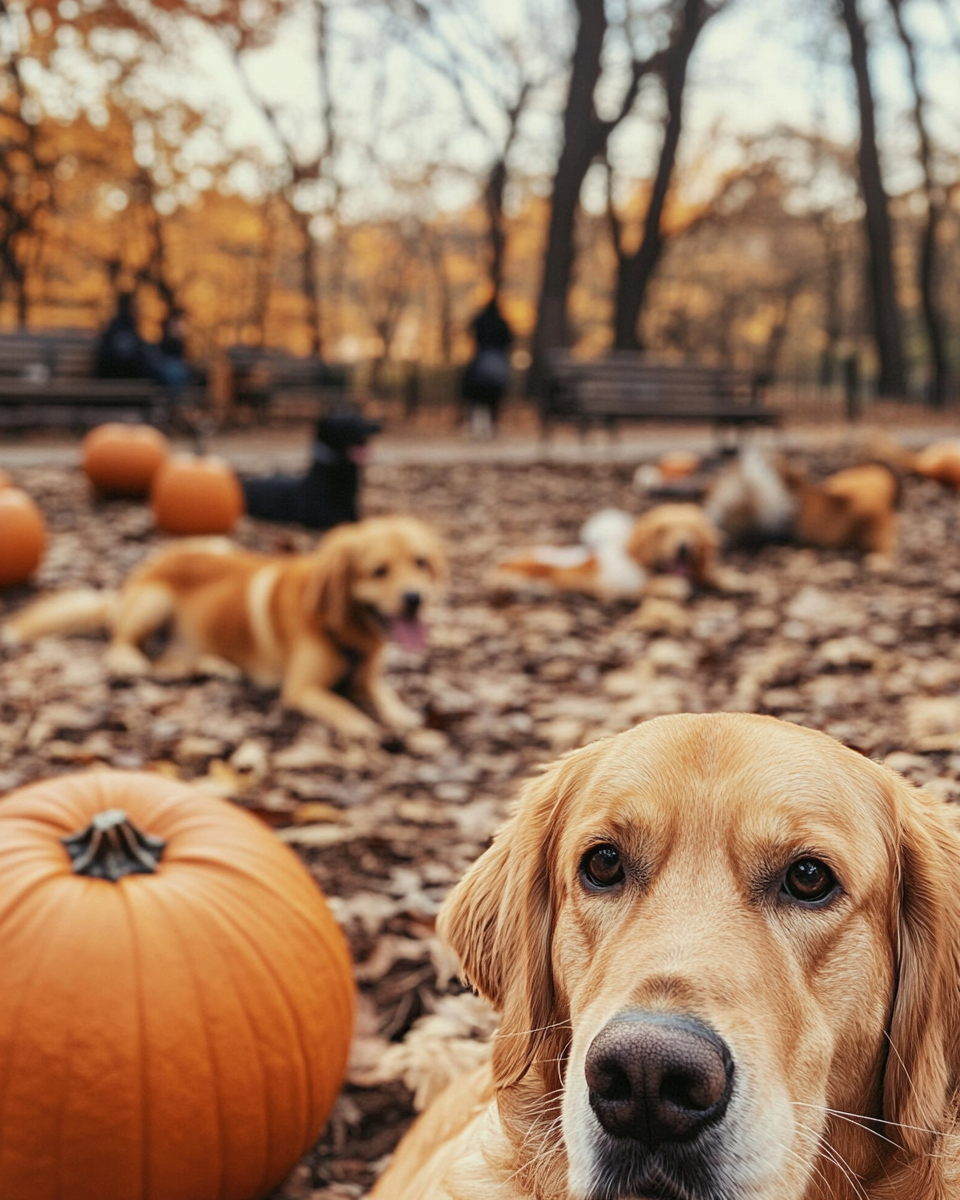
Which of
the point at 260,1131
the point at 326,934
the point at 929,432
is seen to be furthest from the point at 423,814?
the point at 929,432

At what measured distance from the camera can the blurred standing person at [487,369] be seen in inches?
691

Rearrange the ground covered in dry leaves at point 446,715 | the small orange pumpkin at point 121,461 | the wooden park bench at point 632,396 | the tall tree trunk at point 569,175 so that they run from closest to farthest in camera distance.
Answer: the ground covered in dry leaves at point 446,715
the small orange pumpkin at point 121,461
the wooden park bench at point 632,396
the tall tree trunk at point 569,175

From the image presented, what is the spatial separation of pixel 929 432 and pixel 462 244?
22322mm

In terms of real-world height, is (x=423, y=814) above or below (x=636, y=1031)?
below

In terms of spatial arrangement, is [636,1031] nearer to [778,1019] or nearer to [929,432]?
[778,1019]

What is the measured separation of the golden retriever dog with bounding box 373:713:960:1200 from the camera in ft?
4.32

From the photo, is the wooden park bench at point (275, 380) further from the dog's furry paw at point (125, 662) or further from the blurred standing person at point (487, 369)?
the dog's furry paw at point (125, 662)

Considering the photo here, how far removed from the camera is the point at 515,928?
69.4 inches

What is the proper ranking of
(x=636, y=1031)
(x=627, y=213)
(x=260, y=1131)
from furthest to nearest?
(x=627, y=213)
(x=260, y=1131)
(x=636, y=1031)

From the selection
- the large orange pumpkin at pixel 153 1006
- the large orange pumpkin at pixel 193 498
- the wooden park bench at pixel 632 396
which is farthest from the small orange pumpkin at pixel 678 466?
the large orange pumpkin at pixel 153 1006

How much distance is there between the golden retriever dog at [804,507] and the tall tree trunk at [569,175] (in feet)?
34.4

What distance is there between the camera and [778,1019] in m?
1.39

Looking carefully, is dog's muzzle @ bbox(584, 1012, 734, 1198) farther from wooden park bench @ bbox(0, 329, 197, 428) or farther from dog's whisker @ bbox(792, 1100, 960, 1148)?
wooden park bench @ bbox(0, 329, 197, 428)

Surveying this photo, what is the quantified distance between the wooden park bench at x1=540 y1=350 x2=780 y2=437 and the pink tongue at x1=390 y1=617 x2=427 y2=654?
Result: 9.84 m
